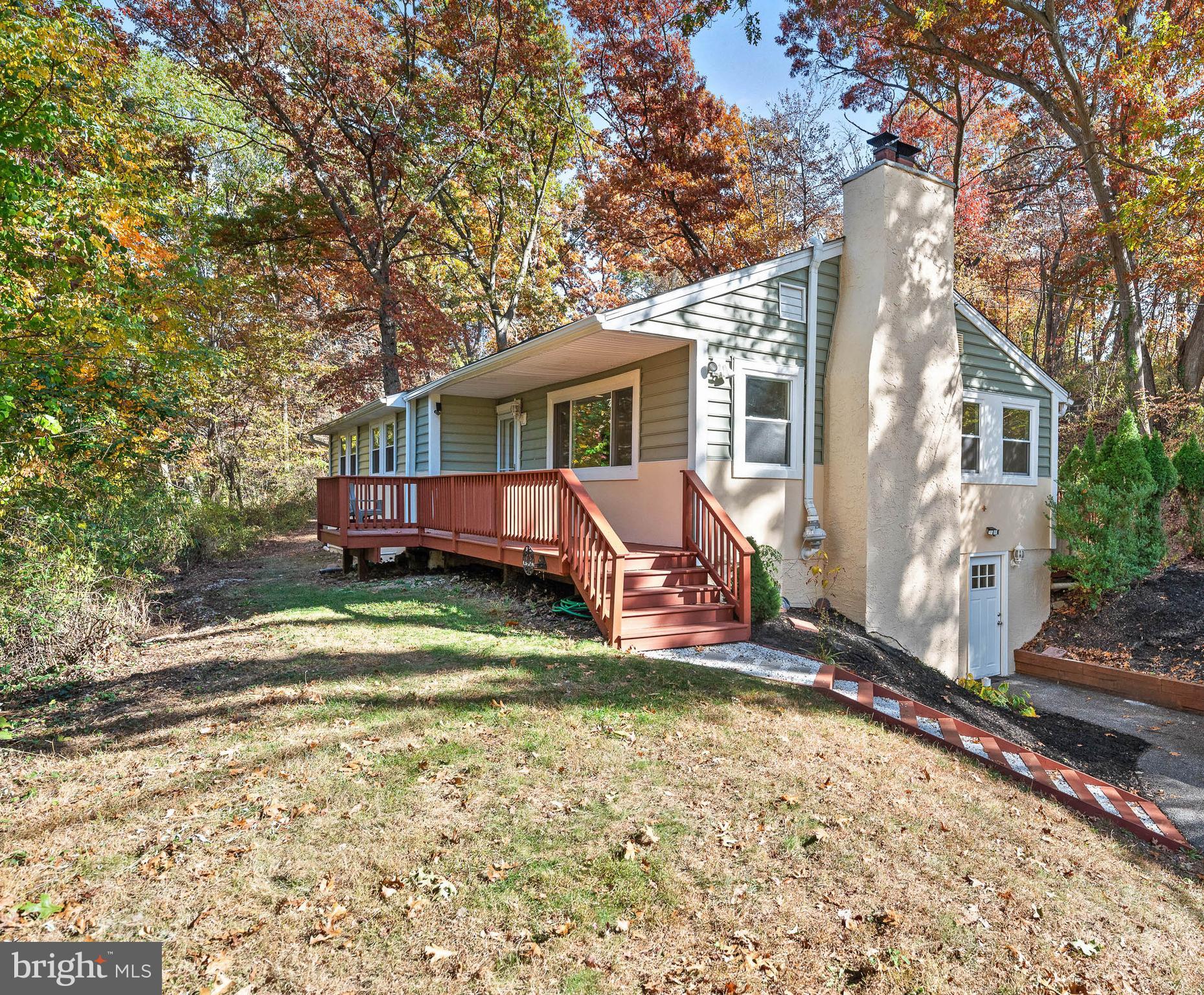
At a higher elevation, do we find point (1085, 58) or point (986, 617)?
point (1085, 58)

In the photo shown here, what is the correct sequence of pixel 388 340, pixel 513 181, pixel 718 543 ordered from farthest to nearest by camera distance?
pixel 513 181 → pixel 388 340 → pixel 718 543

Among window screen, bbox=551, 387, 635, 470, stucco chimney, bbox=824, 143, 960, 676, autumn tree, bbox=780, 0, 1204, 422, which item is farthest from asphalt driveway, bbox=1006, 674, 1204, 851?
autumn tree, bbox=780, 0, 1204, 422

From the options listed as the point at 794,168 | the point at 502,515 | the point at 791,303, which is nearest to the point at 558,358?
the point at 502,515

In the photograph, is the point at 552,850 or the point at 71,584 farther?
the point at 71,584

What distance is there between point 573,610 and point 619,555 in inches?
64.7

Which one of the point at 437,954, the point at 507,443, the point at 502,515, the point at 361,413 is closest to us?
the point at 437,954

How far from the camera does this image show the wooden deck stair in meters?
6.25

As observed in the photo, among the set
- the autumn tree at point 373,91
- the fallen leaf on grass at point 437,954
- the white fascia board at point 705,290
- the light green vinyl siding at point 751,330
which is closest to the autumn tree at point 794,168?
the autumn tree at point 373,91

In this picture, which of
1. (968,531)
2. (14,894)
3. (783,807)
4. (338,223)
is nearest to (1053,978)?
(783,807)

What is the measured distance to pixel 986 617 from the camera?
10.4 metres

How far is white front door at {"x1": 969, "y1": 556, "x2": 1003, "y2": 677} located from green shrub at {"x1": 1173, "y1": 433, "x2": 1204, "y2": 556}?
4.00 metres

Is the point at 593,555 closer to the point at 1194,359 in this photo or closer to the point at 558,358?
the point at 558,358

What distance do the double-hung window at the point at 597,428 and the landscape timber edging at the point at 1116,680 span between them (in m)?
7.20

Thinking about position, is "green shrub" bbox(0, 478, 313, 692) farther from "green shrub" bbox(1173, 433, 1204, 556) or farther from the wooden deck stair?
"green shrub" bbox(1173, 433, 1204, 556)
